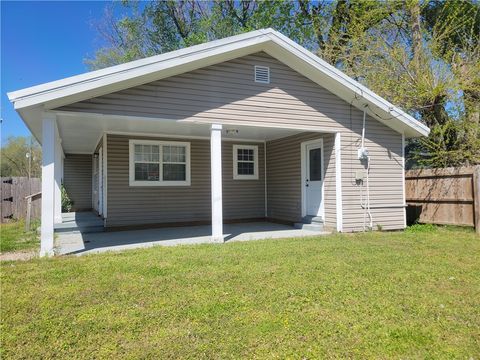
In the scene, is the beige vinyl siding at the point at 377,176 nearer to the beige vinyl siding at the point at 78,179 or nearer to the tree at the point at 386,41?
the tree at the point at 386,41

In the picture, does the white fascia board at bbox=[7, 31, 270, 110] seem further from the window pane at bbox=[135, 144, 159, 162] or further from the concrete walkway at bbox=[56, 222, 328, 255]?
A: the window pane at bbox=[135, 144, 159, 162]

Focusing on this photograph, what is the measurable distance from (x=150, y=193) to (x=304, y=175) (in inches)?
175

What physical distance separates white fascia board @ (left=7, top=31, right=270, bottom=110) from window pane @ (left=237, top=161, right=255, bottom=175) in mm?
4299

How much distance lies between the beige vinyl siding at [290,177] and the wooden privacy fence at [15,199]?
844 cm

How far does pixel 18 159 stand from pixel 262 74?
148 ft

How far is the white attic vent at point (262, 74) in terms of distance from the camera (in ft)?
27.6

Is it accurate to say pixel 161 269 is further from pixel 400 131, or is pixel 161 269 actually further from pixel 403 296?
pixel 400 131

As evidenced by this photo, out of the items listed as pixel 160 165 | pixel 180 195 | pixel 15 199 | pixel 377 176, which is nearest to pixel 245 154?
pixel 180 195

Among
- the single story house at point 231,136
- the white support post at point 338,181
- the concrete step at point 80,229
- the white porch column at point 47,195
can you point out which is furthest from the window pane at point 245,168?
the white porch column at point 47,195

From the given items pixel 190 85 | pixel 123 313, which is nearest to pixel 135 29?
pixel 190 85

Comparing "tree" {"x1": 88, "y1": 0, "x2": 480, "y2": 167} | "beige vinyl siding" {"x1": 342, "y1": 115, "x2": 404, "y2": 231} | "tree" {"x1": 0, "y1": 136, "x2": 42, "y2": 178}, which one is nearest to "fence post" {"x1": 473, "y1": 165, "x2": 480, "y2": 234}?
"beige vinyl siding" {"x1": 342, "y1": 115, "x2": 404, "y2": 231}

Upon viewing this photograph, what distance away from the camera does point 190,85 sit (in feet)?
25.3

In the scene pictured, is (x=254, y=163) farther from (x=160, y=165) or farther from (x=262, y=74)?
(x=262, y=74)

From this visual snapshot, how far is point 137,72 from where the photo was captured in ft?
22.4
